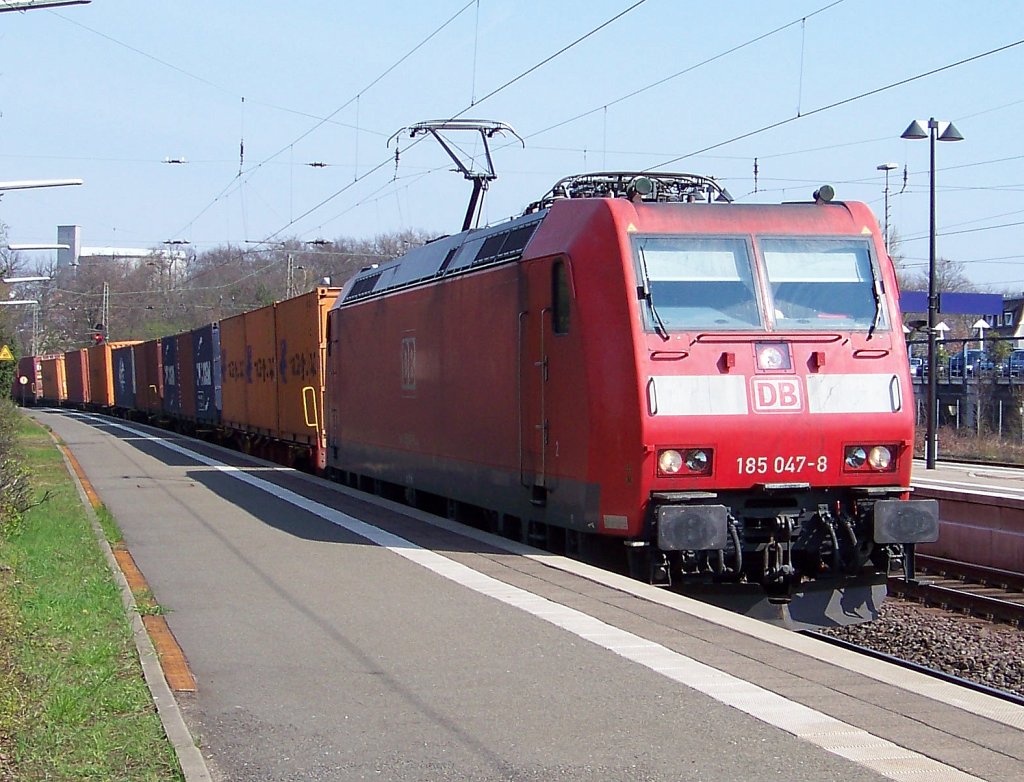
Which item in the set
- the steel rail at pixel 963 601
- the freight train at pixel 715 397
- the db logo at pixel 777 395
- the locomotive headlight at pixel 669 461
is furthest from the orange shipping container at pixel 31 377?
the db logo at pixel 777 395

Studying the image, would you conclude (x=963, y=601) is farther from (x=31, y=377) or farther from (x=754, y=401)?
(x=31, y=377)

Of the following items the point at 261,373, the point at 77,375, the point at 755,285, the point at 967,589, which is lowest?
the point at 967,589

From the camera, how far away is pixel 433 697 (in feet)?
20.8

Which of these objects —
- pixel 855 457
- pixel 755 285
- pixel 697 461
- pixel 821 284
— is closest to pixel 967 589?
pixel 855 457

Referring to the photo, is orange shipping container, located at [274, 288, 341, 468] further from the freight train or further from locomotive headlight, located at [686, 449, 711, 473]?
locomotive headlight, located at [686, 449, 711, 473]

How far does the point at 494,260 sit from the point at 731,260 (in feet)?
8.90

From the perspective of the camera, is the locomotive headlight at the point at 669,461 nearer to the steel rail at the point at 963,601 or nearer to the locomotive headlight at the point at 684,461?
the locomotive headlight at the point at 684,461

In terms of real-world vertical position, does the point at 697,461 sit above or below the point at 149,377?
below

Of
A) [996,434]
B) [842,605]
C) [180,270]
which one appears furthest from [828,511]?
[180,270]

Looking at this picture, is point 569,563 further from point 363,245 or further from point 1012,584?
point 363,245

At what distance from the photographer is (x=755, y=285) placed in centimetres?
995

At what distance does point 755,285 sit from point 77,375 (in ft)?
198

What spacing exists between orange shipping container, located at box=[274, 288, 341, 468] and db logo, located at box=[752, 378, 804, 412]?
12.5 meters

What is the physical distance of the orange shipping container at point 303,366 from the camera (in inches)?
864
